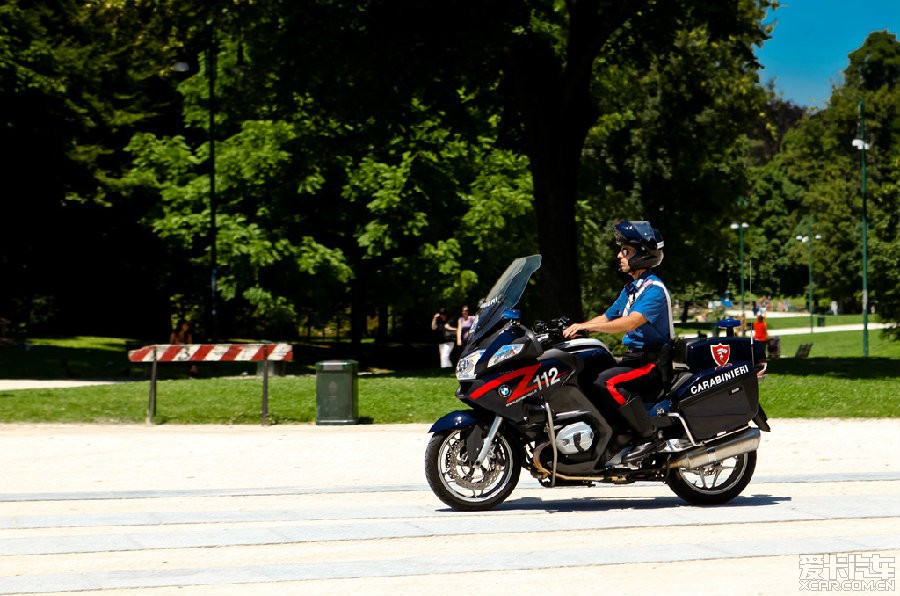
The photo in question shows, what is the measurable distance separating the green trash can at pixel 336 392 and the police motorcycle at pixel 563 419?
8.86 m

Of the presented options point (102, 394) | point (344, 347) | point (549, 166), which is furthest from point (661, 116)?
point (102, 394)

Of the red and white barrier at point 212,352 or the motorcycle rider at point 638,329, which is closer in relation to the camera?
the motorcycle rider at point 638,329

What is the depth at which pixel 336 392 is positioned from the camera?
18.2 m

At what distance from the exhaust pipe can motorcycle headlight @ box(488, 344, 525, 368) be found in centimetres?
134

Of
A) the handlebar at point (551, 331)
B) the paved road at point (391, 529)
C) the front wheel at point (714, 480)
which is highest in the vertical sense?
the handlebar at point (551, 331)

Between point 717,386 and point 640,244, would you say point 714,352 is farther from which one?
point 640,244

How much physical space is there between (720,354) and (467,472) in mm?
1928

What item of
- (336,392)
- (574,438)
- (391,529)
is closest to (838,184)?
(336,392)

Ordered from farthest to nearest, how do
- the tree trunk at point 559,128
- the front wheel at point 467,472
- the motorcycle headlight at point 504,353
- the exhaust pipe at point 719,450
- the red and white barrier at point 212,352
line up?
the tree trunk at point 559,128
the red and white barrier at point 212,352
the exhaust pipe at point 719,450
the front wheel at point 467,472
the motorcycle headlight at point 504,353

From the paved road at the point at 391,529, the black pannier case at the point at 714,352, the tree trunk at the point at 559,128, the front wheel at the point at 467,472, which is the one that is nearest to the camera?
the paved road at the point at 391,529

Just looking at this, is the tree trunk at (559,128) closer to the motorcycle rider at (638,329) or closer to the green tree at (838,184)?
the motorcycle rider at (638,329)

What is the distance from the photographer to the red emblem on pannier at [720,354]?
961 centimetres

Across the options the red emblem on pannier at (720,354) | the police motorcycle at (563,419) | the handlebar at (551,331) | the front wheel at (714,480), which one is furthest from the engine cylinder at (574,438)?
the red emblem on pannier at (720,354)

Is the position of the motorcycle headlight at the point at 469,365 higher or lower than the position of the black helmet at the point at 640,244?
lower
